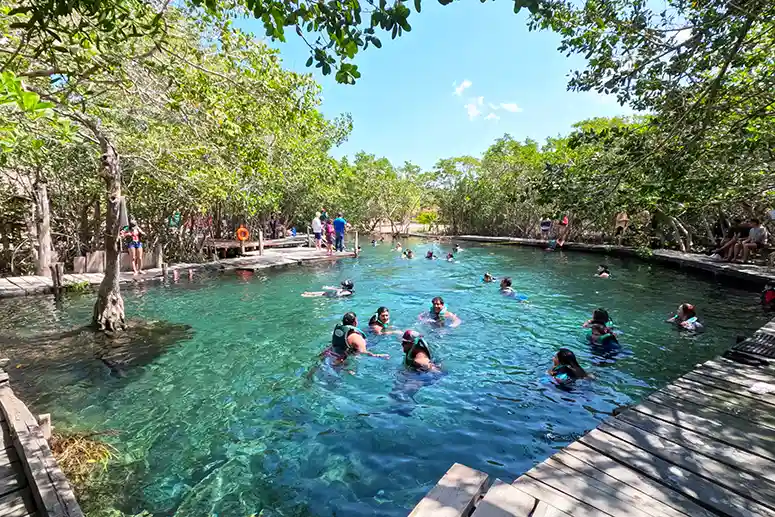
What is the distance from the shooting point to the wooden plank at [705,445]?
335 cm

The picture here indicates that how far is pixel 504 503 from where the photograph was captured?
94.7 inches

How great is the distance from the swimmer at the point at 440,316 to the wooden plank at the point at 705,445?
19.7 ft

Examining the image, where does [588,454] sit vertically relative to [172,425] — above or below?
above

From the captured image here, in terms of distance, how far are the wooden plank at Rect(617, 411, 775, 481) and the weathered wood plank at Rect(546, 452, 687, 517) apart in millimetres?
1083

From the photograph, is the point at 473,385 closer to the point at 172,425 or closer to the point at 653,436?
the point at 653,436

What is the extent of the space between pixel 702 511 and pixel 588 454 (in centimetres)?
82

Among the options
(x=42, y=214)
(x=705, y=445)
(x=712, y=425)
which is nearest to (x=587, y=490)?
(x=705, y=445)

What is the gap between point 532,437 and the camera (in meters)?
5.10

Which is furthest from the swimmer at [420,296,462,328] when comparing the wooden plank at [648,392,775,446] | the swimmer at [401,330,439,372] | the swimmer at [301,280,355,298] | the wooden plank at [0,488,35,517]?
the wooden plank at [0,488,35,517]

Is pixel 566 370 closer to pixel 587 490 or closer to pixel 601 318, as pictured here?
pixel 601 318

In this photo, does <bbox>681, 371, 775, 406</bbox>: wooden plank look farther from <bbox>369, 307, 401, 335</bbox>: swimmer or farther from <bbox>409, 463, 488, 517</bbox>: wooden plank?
<bbox>369, 307, 401, 335</bbox>: swimmer

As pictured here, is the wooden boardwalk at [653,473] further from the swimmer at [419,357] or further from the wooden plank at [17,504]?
the swimmer at [419,357]

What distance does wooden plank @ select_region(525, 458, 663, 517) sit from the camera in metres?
2.76

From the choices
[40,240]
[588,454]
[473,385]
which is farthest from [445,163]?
[588,454]
